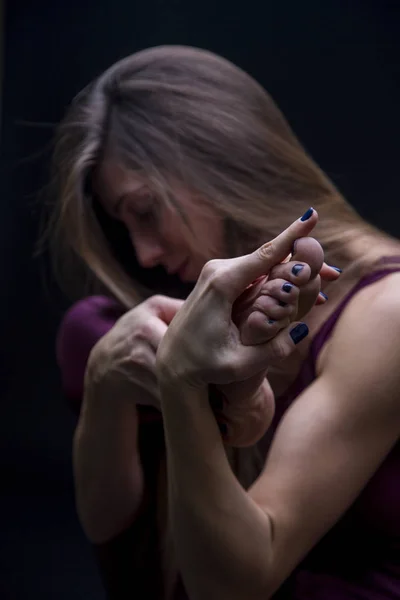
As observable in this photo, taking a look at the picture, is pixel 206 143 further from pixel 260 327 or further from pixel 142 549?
pixel 142 549

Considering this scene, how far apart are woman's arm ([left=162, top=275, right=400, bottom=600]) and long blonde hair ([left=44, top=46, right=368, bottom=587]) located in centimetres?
8

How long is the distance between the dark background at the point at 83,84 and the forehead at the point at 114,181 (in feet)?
0.32

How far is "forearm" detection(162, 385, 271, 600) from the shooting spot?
0.48 meters

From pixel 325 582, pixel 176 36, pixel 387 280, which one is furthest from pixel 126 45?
pixel 325 582

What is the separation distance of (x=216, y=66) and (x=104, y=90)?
0.10 m

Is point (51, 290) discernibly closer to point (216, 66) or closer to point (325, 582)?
point (216, 66)

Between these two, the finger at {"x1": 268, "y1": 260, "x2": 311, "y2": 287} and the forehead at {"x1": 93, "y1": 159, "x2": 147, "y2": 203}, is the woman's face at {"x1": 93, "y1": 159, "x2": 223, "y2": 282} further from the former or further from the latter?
the finger at {"x1": 268, "y1": 260, "x2": 311, "y2": 287}

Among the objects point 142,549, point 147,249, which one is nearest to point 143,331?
point 147,249

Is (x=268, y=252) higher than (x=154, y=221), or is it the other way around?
(x=268, y=252)

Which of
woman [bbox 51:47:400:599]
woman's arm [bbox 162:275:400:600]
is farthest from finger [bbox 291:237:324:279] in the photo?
woman's arm [bbox 162:275:400:600]

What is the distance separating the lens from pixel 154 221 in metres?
0.68

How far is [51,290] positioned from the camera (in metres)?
0.83

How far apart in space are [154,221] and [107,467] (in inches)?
8.9

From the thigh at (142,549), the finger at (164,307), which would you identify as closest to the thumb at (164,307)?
the finger at (164,307)
